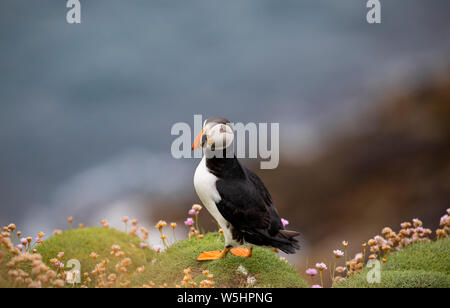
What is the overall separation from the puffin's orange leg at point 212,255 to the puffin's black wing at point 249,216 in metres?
0.29

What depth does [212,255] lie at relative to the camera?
3160 mm

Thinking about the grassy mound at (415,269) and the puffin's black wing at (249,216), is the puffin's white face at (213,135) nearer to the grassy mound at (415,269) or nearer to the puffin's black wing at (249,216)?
the puffin's black wing at (249,216)

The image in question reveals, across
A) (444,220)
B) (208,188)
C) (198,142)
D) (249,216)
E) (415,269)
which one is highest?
(198,142)

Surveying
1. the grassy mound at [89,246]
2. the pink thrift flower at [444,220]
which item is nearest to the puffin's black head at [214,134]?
the grassy mound at [89,246]

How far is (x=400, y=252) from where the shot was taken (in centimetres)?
354

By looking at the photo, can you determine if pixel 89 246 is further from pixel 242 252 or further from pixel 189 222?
pixel 242 252

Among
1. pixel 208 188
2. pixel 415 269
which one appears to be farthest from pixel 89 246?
pixel 415 269

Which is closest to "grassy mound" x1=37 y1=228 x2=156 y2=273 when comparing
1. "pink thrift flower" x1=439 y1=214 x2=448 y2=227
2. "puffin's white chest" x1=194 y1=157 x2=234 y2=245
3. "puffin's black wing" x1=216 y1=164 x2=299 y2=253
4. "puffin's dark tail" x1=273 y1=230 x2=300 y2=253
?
"puffin's white chest" x1=194 y1=157 x2=234 y2=245

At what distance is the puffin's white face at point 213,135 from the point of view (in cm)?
263

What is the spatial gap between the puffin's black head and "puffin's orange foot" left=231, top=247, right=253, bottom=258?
86 cm

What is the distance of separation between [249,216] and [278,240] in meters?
0.24

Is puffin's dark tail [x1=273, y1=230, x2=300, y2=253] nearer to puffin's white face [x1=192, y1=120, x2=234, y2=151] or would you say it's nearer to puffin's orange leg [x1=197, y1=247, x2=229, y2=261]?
puffin's orange leg [x1=197, y1=247, x2=229, y2=261]

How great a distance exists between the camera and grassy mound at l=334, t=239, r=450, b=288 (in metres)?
2.73
